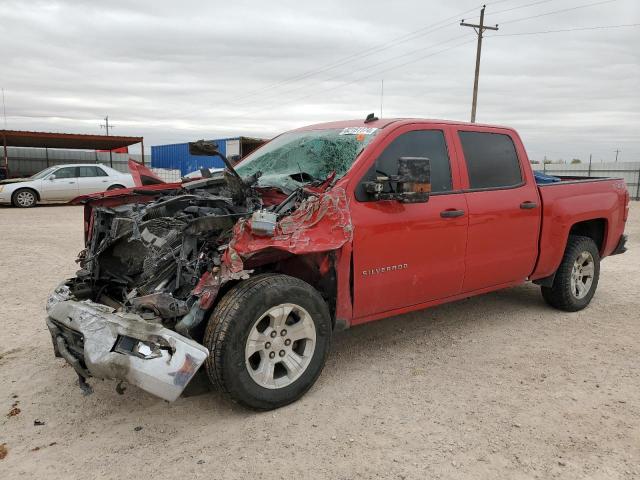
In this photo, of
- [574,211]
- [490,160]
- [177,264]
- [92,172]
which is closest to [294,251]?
[177,264]

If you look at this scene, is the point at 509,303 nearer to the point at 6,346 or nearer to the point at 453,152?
the point at 453,152

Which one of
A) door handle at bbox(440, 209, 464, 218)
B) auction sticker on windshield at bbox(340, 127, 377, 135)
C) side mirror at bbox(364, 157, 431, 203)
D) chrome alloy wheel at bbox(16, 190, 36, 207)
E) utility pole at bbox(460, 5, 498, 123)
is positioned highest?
utility pole at bbox(460, 5, 498, 123)

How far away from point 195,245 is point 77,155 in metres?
29.3

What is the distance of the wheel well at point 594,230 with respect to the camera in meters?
5.61

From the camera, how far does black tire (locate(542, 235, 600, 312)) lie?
5.26 metres

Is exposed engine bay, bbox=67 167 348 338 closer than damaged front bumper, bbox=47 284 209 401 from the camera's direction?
No

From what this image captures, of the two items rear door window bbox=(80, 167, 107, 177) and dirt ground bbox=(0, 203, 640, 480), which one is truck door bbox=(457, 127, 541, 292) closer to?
dirt ground bbox=(0, 203, 640, 480)

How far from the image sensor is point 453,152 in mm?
4277

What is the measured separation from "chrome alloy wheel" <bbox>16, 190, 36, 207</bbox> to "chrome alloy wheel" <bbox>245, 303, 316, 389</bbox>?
16039mm

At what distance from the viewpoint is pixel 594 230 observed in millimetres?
5742

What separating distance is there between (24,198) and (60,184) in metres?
1.15

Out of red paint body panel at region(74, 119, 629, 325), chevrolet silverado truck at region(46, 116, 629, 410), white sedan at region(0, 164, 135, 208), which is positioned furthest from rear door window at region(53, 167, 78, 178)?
red paint body panel at region(74, 119, 629, 325)

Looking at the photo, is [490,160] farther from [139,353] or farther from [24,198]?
[24,198]

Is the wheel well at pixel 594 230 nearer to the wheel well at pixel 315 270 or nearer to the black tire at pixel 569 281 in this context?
the black tire at pixel 569 281
